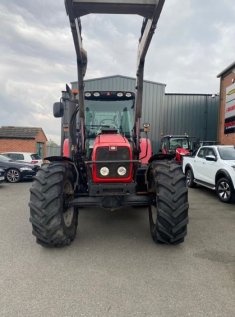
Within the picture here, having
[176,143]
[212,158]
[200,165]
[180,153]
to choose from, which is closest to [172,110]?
[176,143]

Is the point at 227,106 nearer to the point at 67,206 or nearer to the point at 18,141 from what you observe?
the point at 67,206

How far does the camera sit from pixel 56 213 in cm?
392

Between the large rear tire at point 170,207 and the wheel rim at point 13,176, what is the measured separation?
9.81m

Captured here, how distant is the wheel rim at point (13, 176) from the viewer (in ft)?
40.6

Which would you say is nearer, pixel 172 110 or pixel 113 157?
pixel 113 157

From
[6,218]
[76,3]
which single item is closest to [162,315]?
[76,3]

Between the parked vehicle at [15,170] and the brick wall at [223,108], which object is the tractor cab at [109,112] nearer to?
the parked vehicle at [15,170]

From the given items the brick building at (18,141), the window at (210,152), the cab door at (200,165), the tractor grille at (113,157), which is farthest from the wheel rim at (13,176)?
the brick building at (18,141)

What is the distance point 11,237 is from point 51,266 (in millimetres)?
1483

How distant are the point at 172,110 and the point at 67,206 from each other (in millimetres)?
16980

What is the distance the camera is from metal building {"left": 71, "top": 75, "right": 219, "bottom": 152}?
19.4 m

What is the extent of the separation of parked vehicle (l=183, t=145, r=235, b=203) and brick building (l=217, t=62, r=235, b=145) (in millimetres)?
6834

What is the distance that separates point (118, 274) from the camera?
3340 millimetres

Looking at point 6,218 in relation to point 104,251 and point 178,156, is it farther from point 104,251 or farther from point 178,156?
point 178,156
